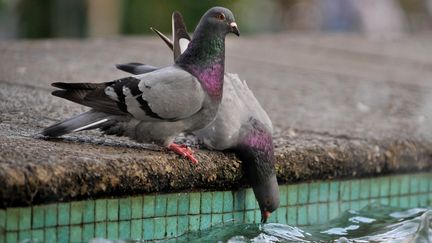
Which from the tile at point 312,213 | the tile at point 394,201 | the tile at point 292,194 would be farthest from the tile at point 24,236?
the tile at point 394,201

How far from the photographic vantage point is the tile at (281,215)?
423 cm

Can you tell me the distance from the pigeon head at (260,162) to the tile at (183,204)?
31cm

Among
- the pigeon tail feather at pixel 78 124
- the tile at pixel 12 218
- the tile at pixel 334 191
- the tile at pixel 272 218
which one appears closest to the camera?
the tile at pixel 12 218

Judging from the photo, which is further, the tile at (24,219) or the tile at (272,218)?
the tile at (272,218)

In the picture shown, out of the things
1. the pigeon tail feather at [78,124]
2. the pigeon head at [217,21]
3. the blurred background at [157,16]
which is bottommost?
the pigeon tail feather at [78,124]

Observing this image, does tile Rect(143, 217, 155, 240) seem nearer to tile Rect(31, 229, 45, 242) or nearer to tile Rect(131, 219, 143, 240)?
tile Rect(131, 219, 143, 240)

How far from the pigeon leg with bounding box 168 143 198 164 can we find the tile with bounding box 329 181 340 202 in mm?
913

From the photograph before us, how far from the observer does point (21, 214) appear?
3.23m

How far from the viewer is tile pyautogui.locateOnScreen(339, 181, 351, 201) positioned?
4.54 metres

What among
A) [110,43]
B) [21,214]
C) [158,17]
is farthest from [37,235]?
[158,17]

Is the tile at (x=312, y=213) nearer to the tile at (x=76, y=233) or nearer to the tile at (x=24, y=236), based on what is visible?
the tile at (x=76, y=233)

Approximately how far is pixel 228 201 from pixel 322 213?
0.62m

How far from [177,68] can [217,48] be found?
178 millimetres

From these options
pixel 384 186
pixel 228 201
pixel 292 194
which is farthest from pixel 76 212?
pixel 384 186
